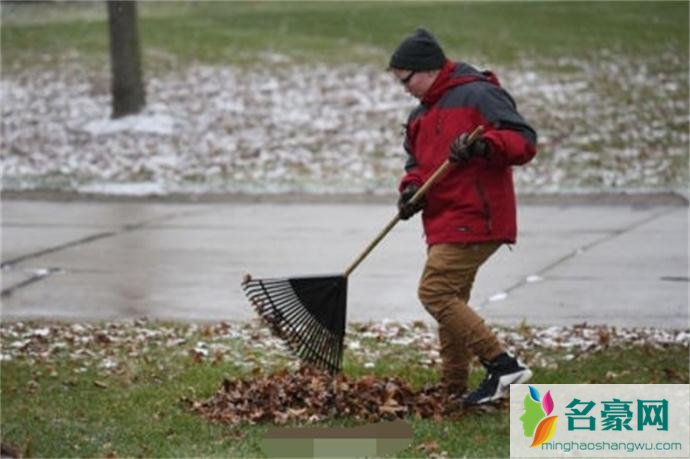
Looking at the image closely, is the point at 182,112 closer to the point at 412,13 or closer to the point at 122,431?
the point at 412,13

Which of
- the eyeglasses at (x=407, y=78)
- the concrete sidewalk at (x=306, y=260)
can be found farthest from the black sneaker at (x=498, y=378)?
the concrete sidewalk at (x=306, y=260)

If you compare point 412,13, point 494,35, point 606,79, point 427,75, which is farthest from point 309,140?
point 427,75

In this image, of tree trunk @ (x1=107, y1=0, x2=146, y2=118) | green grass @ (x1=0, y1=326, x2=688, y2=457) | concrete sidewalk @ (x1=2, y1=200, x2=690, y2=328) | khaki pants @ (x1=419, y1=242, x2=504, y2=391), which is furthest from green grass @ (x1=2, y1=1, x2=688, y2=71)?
khaki pants @ (x1=419, y1=242, x2=504, y2=391)

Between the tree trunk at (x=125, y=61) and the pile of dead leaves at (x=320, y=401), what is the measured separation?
1321 centimetres

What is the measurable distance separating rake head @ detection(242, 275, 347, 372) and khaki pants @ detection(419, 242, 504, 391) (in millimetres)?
440

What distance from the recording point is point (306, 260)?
12312 mm

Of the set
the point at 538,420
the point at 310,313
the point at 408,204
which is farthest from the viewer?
the point at 310,313

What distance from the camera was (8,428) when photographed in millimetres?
6969

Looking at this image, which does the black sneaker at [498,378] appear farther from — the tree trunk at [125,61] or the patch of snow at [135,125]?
the tree trunk at [125,61]

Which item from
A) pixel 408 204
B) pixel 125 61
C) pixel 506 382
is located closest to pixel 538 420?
pixel 506 382

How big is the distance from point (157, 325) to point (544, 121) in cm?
1111

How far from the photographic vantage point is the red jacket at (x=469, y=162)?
22.6 feet

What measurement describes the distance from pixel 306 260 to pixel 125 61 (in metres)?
8.65

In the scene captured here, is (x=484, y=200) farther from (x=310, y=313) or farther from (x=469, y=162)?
(x=310, y=313)
